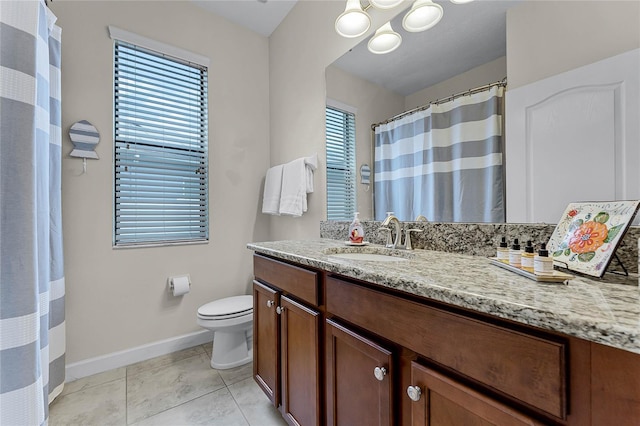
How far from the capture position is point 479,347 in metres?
0.57

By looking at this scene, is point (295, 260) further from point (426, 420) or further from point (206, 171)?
point (206, 171)

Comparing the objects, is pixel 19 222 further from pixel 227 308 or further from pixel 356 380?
pixel 356 380

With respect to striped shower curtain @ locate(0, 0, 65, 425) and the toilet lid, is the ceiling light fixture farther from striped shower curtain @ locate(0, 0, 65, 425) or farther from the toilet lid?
the toilet lid

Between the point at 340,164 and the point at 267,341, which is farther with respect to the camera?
the point at 340,164

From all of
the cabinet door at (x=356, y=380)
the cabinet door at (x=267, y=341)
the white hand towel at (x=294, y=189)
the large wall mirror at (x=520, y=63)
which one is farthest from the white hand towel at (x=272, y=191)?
the cabinet door at (x=356, y=380)

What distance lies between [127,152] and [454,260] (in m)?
2.26

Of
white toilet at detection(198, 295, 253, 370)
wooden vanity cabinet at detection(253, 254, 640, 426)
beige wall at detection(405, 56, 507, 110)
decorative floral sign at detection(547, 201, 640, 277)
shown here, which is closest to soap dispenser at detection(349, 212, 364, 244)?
wooden vanity cabinet at detection(253, 254, 640, 426)

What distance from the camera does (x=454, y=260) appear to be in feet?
3.26

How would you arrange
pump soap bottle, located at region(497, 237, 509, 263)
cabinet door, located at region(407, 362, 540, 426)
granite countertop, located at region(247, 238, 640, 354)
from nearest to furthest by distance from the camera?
1. granite countertop, located at region(247, 238, 640, 354)
2. cabinet door, located at region(407, 362, 540, 426)
3. pump soap bottle, located at region(497, 237, 509, 263)

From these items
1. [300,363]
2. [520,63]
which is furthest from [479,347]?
[520,63]

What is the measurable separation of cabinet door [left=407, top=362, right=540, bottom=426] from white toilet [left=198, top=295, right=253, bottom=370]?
144 centimetres

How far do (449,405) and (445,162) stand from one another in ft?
3.20

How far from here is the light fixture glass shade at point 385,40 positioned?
1469 millimetres

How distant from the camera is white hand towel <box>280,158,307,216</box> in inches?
78.5
